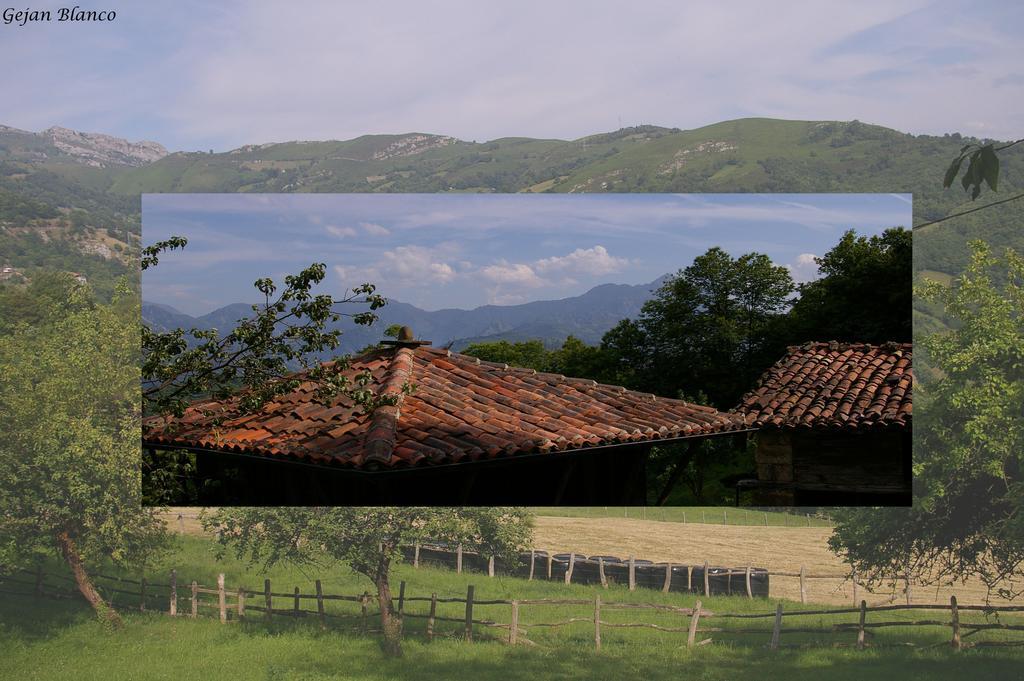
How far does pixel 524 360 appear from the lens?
16594 mm

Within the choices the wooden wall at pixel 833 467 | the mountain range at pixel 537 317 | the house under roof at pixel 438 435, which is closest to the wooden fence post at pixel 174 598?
the house under roof at pixel 438 435

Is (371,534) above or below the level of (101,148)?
below

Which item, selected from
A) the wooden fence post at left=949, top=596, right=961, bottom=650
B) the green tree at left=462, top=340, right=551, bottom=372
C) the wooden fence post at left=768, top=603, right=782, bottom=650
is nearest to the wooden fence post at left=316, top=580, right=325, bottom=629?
the wooden fence post at left=768, top=603, right=782, bottom=650

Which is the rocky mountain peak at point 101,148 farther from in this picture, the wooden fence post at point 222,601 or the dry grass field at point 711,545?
the dry grass field at point 711,545

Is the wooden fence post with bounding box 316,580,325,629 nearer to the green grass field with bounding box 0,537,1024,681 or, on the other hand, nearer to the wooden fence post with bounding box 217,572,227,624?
the green grass field with bounding box 0,537,1024,681

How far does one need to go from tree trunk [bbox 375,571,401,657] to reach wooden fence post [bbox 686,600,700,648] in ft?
6.22

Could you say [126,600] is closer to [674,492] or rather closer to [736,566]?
[736,566]

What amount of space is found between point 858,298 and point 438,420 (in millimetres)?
12646

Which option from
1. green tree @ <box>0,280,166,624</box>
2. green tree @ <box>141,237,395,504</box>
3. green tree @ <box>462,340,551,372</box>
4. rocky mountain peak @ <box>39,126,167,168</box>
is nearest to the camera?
green tree @ <box>0,280,166,624</box>

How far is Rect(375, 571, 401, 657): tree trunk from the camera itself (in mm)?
6387

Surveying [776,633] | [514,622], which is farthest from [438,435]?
[776,633]

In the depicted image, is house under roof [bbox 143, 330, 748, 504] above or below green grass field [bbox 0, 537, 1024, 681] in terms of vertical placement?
above

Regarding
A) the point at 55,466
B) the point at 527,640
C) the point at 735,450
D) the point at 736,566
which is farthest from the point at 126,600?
the point at 735,450

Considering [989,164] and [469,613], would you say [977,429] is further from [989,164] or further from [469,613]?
[469,613]
